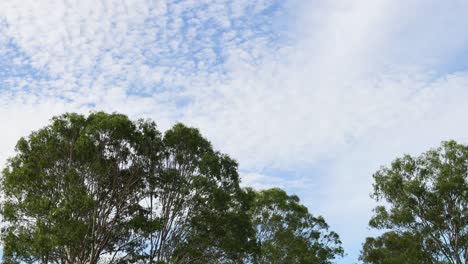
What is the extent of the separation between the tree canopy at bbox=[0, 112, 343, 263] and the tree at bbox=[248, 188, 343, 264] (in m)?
7.16

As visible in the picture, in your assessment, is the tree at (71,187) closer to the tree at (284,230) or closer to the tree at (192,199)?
the tree at (192,199)

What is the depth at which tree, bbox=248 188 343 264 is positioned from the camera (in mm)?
38875

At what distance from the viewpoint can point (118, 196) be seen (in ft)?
89.6

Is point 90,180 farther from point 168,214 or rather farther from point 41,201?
point 168,214

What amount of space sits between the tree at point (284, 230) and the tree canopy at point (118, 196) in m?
7.16

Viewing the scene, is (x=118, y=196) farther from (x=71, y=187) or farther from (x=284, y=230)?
(x=284, y=230)

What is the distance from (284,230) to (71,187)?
19501mm

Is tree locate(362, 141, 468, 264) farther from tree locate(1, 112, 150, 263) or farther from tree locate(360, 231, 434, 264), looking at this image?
tree locate(1, 112, 150, 263)

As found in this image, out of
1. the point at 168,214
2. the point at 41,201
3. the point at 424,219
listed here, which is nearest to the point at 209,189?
the point at 168,214

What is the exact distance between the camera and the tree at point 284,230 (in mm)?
38875

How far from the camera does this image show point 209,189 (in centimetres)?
2822

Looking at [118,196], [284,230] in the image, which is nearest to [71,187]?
[118,196]

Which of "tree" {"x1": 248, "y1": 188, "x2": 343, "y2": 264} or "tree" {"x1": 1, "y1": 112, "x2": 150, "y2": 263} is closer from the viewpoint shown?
"tree" {"x1": 1, "y1": 112, "x2": 150, "y2": 263}

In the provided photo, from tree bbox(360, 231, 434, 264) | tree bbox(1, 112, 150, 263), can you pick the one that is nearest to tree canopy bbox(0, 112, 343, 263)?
tree bbox(1, 112, 150, 263)
